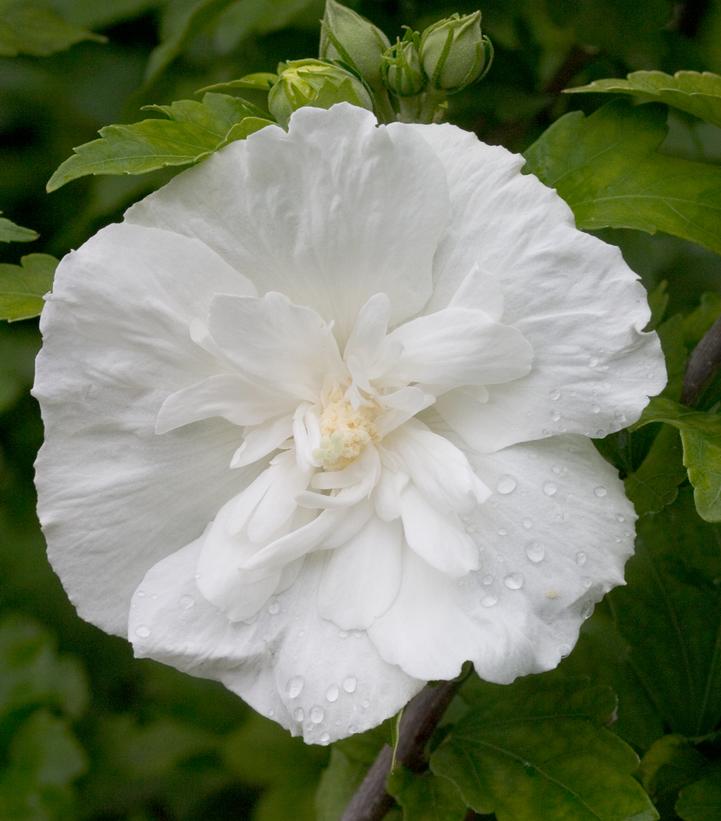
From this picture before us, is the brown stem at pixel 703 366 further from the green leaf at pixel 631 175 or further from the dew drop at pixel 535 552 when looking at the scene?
the dew drop at pixel 535 552

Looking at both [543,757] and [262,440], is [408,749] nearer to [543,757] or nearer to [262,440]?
[543,757]

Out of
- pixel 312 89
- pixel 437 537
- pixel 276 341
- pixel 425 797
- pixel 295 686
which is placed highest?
pixel 312 89

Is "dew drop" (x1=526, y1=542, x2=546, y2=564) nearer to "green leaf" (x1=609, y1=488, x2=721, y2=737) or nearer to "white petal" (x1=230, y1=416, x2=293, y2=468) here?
"white petal" (x1=230, y1=416, x2=293, y2=468)

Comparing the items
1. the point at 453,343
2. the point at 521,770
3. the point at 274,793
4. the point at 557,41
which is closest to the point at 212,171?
the point at 453,343

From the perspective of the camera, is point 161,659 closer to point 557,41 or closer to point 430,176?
point 430,176

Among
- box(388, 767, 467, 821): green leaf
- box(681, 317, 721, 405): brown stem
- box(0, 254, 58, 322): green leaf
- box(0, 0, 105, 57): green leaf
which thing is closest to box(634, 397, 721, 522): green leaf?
box(681, 317, 721, 405): brown stem

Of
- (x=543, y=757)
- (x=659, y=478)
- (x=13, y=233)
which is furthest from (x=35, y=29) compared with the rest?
(x=543, y=757)
